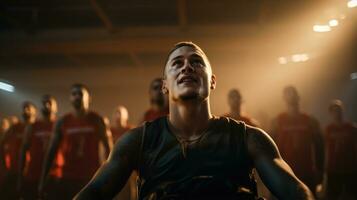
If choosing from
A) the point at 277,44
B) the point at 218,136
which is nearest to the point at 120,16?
the point at 277,44

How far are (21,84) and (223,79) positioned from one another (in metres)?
6.76

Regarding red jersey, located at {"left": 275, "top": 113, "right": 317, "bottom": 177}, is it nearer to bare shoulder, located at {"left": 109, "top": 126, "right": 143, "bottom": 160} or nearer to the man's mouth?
the man's mouth

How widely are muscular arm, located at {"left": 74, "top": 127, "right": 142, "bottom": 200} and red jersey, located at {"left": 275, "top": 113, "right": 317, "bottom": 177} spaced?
379 centimetres

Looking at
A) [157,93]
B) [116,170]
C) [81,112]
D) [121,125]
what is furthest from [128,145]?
[121,125]

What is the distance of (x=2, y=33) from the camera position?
967cm

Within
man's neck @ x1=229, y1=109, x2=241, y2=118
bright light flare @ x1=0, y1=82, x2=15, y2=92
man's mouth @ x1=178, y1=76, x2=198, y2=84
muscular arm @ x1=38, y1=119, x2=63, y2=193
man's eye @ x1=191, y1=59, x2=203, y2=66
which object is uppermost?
bright light flare @ x1=0, y1=82, x2=15, y2=92

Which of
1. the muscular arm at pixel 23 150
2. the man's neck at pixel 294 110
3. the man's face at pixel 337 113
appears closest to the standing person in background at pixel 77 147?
the muscular arm at pixel 23 150

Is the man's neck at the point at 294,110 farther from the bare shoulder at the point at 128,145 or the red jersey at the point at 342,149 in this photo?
the bare shoulder at the point at 128,145

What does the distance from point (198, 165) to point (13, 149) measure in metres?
5.72

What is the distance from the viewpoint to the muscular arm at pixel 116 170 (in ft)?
7.27

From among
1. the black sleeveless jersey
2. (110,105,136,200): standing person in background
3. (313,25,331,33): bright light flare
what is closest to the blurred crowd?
(110,105,136,200): standing person in background

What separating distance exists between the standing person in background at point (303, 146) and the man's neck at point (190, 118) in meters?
3.54

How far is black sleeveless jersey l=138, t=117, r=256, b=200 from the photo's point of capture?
2168 millimetres

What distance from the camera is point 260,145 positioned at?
2.31m
